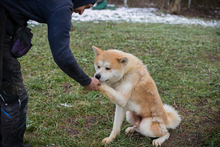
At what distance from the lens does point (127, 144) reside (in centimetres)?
291

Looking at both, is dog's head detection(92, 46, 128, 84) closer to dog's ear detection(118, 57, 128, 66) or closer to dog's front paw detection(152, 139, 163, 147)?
dog's ear detection(118, 57, 128, 66)

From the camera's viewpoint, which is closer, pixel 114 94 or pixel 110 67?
pixel 114 94

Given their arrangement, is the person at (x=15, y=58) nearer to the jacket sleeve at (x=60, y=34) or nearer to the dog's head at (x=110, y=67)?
the jacket sleeve at (x=60, y=34)

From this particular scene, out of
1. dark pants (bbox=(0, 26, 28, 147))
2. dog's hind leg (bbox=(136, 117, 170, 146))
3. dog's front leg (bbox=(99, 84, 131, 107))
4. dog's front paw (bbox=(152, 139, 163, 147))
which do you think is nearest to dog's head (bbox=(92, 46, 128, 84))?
dog's front leg (bbox=(99, 84, 131, 107))

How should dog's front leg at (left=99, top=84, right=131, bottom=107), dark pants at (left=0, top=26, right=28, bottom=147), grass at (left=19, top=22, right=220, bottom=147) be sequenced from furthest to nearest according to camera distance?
grass at (left=19, top=22, right=220, bottom=147) < dog's front leg at (left=99, top=84, right=131, bottom=107) < dark pants at (left=0, top=26, right=28, bottom=147)

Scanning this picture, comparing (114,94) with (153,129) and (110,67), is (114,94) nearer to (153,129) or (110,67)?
(110,67)

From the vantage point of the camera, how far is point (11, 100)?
2.07 meters

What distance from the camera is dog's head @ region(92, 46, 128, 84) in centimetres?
254

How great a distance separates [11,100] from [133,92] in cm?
160

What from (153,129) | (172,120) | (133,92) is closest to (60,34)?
(133,92)

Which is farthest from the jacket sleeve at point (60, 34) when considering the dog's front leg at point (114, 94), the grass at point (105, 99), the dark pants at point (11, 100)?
the grass at point (105, 99)

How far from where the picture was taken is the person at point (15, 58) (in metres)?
1.77

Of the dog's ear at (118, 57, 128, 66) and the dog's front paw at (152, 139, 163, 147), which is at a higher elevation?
the dog's ear at (118, 57, 128, 66)

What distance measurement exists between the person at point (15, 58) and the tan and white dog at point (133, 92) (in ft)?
1.19
